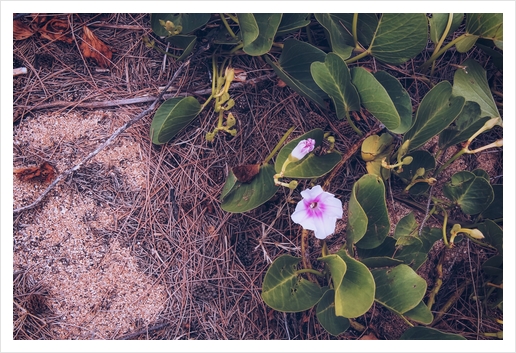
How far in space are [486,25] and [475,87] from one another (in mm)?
209

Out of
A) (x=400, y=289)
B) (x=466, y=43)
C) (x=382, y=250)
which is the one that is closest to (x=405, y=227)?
(x=382, y=250)

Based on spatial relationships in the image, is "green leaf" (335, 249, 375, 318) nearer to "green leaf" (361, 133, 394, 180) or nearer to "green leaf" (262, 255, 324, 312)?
"green leaf" (262, 255, 324, 312)

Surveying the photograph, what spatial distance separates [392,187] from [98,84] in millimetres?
1134

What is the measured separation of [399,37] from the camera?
54.2 inches

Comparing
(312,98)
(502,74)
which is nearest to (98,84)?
(312,98)

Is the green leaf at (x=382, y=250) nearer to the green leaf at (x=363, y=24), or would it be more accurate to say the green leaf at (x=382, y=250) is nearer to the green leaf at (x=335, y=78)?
the green leaf at (x=335, y=78)

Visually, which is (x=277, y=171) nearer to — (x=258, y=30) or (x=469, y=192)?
(x=258, y=30)

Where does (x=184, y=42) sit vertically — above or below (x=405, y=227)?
above

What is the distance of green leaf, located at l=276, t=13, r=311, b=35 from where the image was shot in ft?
4.61

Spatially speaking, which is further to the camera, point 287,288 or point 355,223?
point 287,288

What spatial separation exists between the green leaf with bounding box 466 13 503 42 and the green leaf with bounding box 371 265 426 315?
A: 819 mm

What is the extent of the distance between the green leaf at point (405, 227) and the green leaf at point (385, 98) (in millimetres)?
299

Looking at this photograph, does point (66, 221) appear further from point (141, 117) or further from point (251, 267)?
point (251, 267)

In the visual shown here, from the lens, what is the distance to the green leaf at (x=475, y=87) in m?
1.48
